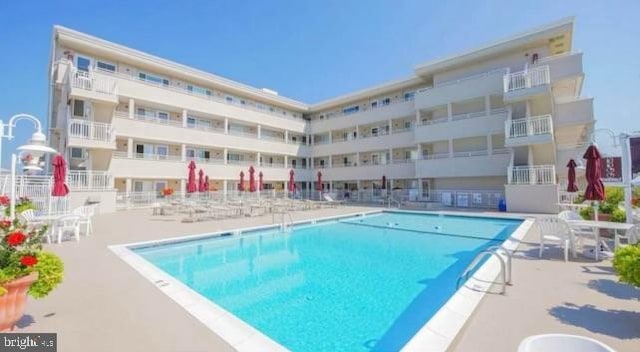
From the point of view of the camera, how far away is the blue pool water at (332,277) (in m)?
4.58

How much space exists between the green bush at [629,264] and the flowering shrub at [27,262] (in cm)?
715

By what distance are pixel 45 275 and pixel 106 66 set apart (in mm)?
22744

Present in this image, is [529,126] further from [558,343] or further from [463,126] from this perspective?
[558,343]

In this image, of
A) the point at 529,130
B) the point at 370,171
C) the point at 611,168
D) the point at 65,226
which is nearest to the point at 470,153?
the point at 529,130

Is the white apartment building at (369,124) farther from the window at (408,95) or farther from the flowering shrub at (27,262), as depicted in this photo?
the flowering shrub at (27,262)

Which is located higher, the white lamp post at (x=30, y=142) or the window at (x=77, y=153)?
the window at (x=77, y=153)

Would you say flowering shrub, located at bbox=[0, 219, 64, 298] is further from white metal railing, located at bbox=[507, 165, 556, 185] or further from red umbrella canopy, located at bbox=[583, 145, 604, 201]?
white metal railing, located at bbox=[507, 165, 556, 185]

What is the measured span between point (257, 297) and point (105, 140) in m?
18.1

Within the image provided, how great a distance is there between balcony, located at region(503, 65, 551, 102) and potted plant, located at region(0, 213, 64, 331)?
72.3ft

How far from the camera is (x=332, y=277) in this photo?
705 cm

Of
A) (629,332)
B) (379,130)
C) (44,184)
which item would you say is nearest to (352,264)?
(629,332)

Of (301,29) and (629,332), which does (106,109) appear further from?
(629,332)

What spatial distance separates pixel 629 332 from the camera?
334 centimetres

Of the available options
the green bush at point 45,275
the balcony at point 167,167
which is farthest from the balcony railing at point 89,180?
the green bush at point 45,275
